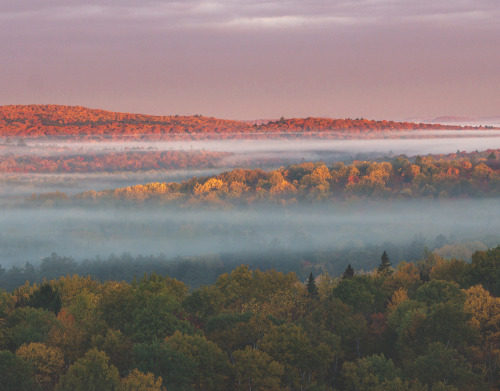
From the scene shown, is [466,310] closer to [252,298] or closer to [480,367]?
[480,367]

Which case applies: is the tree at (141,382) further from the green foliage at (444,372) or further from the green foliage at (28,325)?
the green foliage at (444,372)

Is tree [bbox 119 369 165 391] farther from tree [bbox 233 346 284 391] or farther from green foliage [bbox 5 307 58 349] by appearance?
green foliage [bbox 5 307 58 349]

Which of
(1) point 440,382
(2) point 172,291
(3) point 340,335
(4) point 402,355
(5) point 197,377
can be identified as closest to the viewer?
(1) point 440,382

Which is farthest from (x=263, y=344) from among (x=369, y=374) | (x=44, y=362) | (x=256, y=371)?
(x=44, y=362)

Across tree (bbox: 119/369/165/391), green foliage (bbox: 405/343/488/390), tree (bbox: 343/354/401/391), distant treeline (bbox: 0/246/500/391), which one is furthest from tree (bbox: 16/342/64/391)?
green foliage (bbox: 405/343/488/390)

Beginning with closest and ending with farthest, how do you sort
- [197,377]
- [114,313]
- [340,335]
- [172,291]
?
[197,377] < [340,335] < [114,313] < [172,291]

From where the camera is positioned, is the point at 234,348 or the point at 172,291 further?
the point at 172,291

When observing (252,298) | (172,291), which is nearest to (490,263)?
(252,298)
